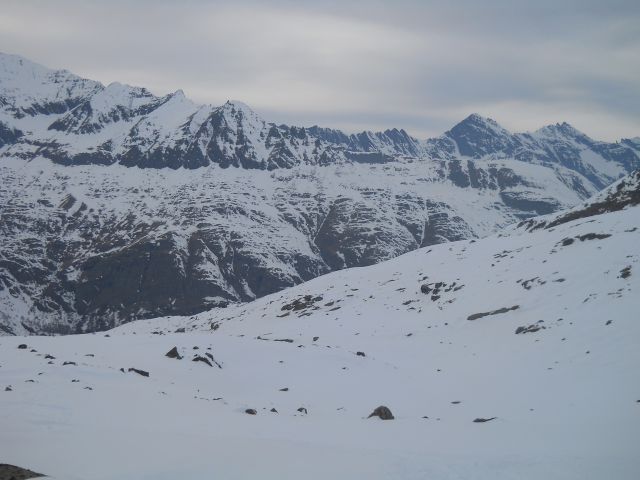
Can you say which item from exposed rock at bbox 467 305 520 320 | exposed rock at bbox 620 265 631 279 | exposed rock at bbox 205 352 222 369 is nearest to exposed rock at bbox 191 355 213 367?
exposed rock at bbox 205 352 222 369

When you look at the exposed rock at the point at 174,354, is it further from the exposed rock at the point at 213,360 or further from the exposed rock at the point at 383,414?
the exposed rock at the point at 383,414

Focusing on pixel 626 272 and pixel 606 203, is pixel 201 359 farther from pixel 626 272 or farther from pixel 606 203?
pixel 606 203

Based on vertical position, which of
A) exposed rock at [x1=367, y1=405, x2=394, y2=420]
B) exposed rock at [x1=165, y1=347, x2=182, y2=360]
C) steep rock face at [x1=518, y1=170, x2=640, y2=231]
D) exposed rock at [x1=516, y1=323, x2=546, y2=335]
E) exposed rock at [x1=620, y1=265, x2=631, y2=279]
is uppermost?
steep rock face at [x1=518, y1=170, x2=640, y2=231]

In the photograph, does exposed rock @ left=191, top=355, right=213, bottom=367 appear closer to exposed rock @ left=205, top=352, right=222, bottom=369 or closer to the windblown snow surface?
the windblown snow surface

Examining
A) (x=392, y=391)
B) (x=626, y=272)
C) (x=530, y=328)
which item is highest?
(x=626, y=272)

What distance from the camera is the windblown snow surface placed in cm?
1487

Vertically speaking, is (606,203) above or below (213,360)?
above

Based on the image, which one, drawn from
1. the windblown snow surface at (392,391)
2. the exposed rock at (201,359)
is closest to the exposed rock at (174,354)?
the windblown snow surface at (392,391)

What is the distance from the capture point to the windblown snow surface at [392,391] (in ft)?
48.8

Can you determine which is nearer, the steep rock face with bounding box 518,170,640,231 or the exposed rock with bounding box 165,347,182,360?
the exposed rock with bounding box 165,347,182,360

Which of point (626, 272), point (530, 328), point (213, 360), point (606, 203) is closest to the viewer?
point (213, 360)

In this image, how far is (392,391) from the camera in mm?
30094

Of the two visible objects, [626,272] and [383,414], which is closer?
[383,414]

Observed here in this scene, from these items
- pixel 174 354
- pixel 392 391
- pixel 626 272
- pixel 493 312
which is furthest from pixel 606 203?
pixel 174 354
